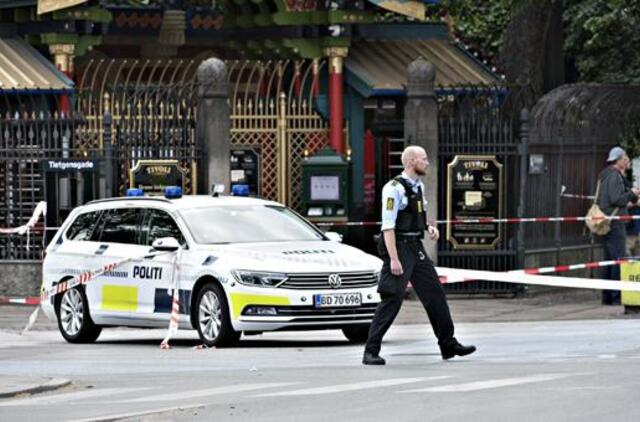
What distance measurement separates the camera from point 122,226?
19812 mm

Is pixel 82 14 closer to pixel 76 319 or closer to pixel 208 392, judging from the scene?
pixel 76 319

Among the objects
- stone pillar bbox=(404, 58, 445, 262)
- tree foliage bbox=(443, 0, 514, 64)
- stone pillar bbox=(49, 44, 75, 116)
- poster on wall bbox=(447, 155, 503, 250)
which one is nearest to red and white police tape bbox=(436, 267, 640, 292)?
poster on wall bbox=(447, 155, 503, 250)

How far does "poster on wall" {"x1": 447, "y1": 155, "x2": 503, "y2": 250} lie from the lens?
26.1 m

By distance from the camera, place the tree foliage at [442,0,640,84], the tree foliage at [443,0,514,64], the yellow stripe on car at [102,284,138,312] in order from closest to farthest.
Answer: the yellow stripe on car at [102,284,138,312]
the tree foliage at [442,0,640,84]
the tree foliage at [443,0,514,64]

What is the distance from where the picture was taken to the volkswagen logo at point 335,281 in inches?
698

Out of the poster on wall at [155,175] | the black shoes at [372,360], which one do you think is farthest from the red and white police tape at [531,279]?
the black shoes at [372,360]

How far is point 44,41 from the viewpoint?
29297 millimetres

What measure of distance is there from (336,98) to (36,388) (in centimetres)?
1590

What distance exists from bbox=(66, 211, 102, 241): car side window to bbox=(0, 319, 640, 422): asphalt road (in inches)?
48.5

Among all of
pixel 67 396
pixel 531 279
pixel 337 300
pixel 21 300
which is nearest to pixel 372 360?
pixel 337 300

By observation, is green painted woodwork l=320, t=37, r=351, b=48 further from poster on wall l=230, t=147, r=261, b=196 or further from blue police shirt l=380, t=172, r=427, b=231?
blue police shirt l=380, t=172, r=427, b=231

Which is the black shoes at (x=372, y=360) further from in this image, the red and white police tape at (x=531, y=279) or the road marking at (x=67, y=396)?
the red and white police tape at (x=531, y=279)

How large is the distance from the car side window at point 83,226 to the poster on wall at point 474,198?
22.9 feet

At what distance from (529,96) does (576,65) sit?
10090 millimetres
